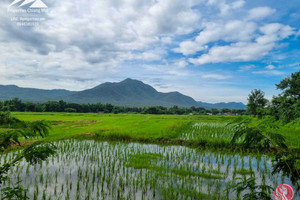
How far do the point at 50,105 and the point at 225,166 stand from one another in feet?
251

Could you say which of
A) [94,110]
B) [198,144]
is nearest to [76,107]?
[94,110]

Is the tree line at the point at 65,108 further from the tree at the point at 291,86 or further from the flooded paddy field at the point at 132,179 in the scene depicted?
the flooded paddy field at the point at 132,179

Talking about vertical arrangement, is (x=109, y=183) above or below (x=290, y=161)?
below

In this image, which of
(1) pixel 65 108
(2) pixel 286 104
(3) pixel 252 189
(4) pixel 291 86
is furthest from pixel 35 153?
(1) pixel 65 108

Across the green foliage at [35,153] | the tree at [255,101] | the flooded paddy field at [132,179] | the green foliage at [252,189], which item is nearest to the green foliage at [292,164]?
the green foliage at [252,189]

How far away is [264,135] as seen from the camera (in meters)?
2.85

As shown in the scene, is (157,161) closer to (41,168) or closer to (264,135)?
(41,168)

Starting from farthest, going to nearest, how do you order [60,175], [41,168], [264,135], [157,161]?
[157,161] → [41,168] → [60,175] → [264,135]

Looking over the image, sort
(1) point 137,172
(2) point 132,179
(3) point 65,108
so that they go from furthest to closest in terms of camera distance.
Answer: (3) point 65,108 → (1) point 137,172 → (2) point 132,179
